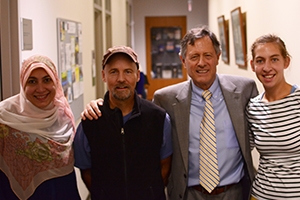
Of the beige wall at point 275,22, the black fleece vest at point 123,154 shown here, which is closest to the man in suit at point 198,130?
the black fleece vest at point 123,154

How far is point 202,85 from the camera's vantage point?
2.33 meters

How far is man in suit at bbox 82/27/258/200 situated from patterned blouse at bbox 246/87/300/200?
0.41 ft

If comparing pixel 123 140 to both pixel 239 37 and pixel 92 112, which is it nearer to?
pixel 92 112

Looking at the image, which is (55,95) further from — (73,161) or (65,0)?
(65,0)

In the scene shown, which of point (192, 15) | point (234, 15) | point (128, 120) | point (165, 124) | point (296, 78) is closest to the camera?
point (128, 120)

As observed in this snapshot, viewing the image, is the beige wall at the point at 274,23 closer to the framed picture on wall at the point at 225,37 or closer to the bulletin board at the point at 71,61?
the framed picture on wall at the point at 225,37

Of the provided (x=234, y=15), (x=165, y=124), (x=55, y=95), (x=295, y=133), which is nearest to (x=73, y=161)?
(x=55, y=95)

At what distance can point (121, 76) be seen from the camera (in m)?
2.05

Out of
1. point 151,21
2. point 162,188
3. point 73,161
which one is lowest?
point 162,188

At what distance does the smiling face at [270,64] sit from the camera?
2182 millimetres

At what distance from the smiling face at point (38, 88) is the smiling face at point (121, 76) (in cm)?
32

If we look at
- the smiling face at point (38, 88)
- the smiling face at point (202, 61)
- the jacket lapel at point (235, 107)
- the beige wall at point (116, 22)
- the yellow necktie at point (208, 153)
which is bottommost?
the yellow necktie at point (208, 153)

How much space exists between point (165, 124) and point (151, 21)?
9855mm

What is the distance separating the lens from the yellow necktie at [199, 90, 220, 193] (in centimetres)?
223
